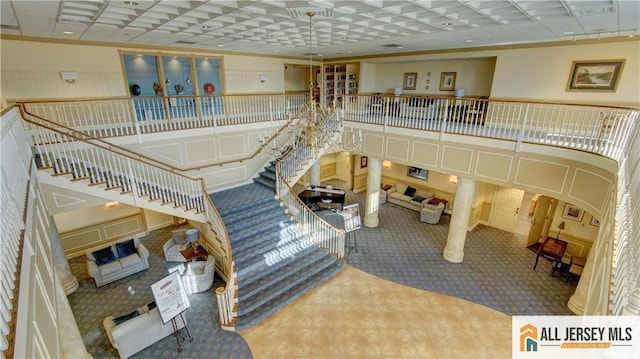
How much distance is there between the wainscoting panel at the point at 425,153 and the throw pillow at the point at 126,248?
830 centimetres

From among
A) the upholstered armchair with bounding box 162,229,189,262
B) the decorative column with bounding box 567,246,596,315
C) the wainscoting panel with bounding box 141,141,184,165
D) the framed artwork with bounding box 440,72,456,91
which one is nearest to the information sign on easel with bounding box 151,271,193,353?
the upholstered armchair with bounding box 162,229,189,262

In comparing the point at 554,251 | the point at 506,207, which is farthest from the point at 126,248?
the point at 506,207

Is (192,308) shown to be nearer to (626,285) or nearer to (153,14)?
(153,14)

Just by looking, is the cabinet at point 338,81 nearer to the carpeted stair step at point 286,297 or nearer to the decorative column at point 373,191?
the decorative column at point 373,191

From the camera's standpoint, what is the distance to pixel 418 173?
39.7 ft

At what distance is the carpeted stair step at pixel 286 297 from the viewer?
5.74 meters

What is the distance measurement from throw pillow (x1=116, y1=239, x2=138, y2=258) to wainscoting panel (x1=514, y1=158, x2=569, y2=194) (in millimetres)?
10023

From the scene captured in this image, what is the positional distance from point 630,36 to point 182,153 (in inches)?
426

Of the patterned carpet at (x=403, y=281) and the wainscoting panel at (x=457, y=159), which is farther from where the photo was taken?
the wainscoting panel at (x=457, y=159)

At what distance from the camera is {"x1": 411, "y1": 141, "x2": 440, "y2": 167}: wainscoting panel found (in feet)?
25.2

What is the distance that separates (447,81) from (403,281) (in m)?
6.67

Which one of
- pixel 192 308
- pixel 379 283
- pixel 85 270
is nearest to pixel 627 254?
pixel 379 283

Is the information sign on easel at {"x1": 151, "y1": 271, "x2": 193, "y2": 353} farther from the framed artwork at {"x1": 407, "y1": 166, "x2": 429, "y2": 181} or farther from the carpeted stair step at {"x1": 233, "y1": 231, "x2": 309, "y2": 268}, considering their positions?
the framed artwork at {"x1": 407, "y1": 166, "x2": 429, "y2": 181}

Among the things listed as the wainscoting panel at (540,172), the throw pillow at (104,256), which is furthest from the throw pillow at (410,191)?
the throw pillow at (104,256)
